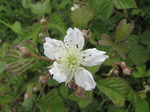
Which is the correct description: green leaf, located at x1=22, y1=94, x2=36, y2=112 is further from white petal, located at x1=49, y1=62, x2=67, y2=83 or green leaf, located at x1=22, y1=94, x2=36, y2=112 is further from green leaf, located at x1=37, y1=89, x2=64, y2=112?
white petal, located at x1=49, y1=62, x2=67, y2=83

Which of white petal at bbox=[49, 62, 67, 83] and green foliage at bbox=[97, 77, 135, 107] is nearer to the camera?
white petal at bbox=[49, 62, 67, 83]

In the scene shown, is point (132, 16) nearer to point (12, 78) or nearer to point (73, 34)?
point (73, 34)

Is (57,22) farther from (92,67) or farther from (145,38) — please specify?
(145,38)

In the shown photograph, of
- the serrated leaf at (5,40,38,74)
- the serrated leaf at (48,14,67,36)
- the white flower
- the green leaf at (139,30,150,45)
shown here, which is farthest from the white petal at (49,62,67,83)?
the green leaf at (139,30,150,45)

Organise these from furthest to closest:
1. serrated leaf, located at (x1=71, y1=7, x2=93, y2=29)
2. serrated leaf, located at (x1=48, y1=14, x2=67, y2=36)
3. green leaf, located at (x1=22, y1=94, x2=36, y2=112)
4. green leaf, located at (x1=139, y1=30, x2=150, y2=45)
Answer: green leaf, located at (x1=22, y1=94, x2=36, y2=112)
green leaf, located at (x1=139, y1=30, x2=150, y2=45)
serrated leaf, located at (x1=48, y1=14, x2=67, y2=36)
serrated leaf, located at (x1=71, y1=7, x2=93, y2=29)

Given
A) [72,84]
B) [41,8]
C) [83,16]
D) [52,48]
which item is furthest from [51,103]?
[41,8]

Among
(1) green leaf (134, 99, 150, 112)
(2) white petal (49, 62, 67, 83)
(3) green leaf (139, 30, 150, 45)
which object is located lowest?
(1) green leaf (134, 99, 150, 112)

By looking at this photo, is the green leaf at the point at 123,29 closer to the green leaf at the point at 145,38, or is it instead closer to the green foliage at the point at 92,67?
the green foliage at the point at 92,67
